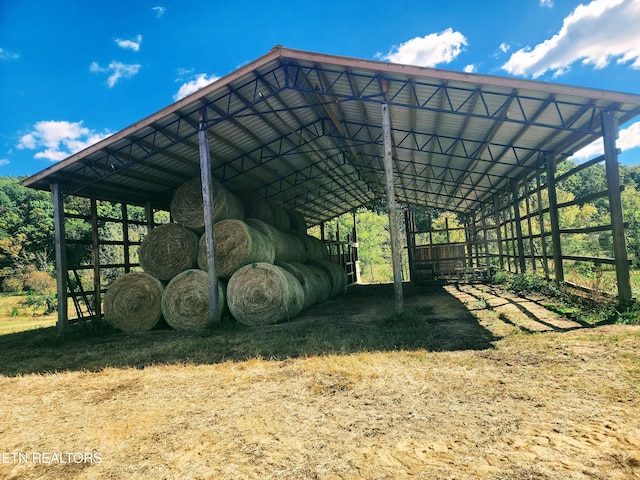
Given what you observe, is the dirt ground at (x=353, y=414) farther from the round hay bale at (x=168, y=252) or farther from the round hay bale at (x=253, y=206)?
the round hay bale at (x=253, y=206)

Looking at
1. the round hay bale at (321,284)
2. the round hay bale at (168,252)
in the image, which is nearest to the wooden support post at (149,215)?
the round hay bale at (168,252)

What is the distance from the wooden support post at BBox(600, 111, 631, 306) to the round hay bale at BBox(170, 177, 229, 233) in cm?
836

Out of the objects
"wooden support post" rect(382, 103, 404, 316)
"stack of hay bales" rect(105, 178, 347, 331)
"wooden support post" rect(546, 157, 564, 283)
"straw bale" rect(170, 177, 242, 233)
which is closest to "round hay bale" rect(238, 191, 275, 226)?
"stack of hay bales" rect(105, 178, 347, 331)

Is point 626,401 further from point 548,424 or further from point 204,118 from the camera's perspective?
point 204,118

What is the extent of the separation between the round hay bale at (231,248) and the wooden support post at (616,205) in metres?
7.35

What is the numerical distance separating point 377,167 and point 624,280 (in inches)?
405

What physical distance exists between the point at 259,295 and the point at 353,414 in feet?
17.7

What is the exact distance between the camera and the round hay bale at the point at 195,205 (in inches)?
381

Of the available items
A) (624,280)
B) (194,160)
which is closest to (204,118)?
(194,160)

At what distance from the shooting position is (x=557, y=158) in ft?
32.7

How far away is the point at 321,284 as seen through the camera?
1257 cm

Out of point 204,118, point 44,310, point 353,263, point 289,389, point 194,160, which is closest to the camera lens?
point 289,389

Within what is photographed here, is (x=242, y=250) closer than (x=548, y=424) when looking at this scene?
No

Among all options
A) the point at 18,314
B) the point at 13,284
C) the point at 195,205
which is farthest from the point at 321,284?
the point at 13,284
